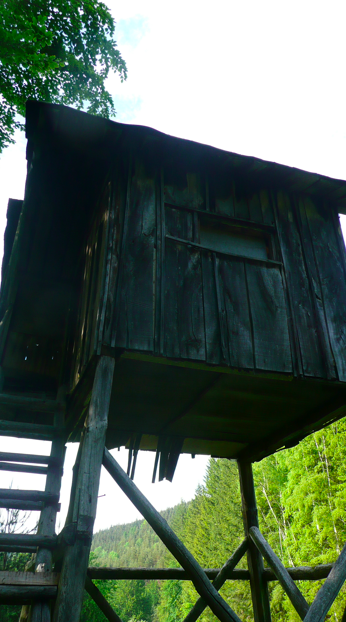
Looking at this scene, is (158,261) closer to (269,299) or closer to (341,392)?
(269,299)

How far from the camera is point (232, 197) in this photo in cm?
601

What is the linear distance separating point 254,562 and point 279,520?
2481 cm

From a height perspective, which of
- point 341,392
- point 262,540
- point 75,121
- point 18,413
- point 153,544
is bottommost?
point 262,540

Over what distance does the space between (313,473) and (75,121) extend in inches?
825

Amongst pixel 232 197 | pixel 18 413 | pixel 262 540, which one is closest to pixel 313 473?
pixel 262 540

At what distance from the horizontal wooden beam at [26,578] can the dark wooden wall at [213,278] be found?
2141 millimetres

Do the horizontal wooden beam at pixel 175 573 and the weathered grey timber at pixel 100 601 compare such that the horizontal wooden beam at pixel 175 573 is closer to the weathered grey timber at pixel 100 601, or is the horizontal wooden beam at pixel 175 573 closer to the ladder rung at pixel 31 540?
the weathered grey timber at pixel 100 601

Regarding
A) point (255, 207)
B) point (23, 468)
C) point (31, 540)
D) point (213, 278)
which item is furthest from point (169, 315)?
point (23, 468)

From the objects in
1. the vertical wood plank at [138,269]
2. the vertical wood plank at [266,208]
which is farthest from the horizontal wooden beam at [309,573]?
the vertical wood plank at [266,208]

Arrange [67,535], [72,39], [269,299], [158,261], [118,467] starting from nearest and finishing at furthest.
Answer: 1. [67,535]
2. [118,467]
3. [158,261]
4. [269,299]
5. [72,39]

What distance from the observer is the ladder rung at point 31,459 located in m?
5.76

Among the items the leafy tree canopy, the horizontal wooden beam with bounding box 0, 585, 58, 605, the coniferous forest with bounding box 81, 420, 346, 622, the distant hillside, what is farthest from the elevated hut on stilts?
the distant hillside

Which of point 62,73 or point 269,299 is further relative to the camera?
point 62,73

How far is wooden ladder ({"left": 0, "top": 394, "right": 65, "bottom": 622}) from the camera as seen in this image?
12.5ft
